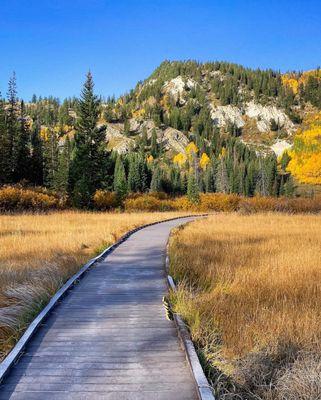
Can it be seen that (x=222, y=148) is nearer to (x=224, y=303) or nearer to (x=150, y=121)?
(x=150, y=121)

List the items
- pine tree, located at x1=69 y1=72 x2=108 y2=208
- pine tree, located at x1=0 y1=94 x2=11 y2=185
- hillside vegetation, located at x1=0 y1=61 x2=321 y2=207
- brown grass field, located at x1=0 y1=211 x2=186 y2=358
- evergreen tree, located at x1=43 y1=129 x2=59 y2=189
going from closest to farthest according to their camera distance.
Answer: brown grass field, located at x1=0 y1=211 x2=186 y2=358
pine tree, located at x1=69 y1=72 x2=108 y2=208
hillside vegetation, located at x1=0 y1=61 x2=321 y2=207
pine tree, located at x1=0 y1=94 x2=11 y2=185
evergreen tree, located at x1=43 y1=129 x2=59 y2=189

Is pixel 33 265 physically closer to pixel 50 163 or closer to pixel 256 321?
pixel 256 321

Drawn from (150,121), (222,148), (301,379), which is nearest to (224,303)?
(301,379)

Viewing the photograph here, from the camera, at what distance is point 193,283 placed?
810cm

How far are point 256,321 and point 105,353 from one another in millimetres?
2261

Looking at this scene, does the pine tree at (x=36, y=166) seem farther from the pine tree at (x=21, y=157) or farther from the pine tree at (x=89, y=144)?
the pine tree at (x=89, y=144)

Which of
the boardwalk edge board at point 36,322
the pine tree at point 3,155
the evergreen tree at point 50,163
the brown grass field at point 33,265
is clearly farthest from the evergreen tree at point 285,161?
the boardwalk edge board at point 36,322

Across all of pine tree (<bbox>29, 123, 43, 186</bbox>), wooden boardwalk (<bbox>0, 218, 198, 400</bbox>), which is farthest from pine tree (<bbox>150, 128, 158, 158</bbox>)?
wooden boardwalk (<bbox>0, 218, 198, 400</bbox>)

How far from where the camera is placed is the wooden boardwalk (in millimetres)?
3934

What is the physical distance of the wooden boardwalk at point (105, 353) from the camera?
3.93 metres

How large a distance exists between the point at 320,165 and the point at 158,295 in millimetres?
152439

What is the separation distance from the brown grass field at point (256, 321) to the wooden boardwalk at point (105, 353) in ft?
1.41

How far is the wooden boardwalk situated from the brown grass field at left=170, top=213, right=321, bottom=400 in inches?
16.9

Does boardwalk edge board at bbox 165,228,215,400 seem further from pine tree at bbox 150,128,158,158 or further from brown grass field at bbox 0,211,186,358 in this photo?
pine tree at bbox 150,128,158,158
